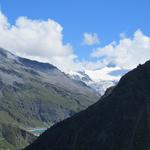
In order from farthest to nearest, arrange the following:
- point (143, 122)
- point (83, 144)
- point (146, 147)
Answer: point (83, 144)
point (143, 122)
point (146, 147)

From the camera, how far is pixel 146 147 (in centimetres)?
17350

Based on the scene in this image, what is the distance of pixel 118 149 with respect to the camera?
600ft

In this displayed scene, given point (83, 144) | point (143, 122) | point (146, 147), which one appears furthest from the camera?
point (83, 144)

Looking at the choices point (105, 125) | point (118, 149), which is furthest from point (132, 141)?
point (105, 125)

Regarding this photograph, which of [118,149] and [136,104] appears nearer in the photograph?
[118,149]

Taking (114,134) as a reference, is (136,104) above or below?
above

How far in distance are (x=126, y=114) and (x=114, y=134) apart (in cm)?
1026

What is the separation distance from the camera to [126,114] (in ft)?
645

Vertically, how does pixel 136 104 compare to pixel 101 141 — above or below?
above

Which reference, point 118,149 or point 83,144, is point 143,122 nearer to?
point 118,149

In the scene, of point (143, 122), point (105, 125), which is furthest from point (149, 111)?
point (105, 125)

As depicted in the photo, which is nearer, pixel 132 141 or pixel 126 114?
pixel 132 141

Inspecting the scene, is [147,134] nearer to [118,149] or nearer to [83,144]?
[118,149]

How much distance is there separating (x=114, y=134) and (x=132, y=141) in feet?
35.2
